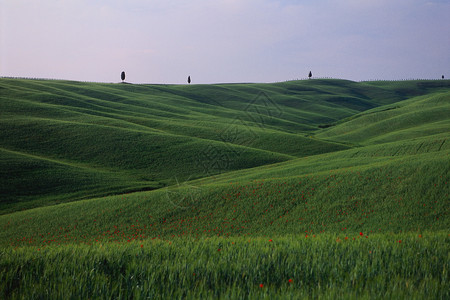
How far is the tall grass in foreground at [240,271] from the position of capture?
196 inches

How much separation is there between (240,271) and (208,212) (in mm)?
14584

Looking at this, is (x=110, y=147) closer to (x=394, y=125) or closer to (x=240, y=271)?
(x=240, y=271)

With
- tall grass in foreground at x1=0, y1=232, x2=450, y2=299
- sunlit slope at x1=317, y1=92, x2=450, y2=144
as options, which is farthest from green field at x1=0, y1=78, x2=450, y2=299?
sunlit slope at x1=317, y1=92, x2=450, y2=144

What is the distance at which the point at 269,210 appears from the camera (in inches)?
756

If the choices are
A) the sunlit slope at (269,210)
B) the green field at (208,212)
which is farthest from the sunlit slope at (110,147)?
the sunlit slope at (269,210)

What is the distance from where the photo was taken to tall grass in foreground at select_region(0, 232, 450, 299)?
4.98 m

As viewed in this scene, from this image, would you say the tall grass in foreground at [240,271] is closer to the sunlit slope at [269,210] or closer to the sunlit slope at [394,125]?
the sunlit slope at [269,210]

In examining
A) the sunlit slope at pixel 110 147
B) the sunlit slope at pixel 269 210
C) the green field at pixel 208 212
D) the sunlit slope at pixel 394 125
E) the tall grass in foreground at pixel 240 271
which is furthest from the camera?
the sunlit slope at pixel 394 125

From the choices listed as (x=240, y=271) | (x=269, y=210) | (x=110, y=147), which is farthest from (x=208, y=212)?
(x=110, y=147)

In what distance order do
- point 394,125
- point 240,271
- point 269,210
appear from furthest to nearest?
point 394,125 → point 269,210 → point 240,271

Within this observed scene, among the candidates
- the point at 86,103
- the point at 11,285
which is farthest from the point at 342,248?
the point at 86,103

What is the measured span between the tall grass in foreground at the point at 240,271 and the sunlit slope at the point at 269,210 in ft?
26.8

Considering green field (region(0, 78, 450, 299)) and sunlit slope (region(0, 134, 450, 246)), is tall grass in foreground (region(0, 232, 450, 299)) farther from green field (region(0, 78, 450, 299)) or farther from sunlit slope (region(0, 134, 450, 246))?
sunlit slope (region(0, 134, 450, 246))

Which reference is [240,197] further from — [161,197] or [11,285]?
[11,285]
